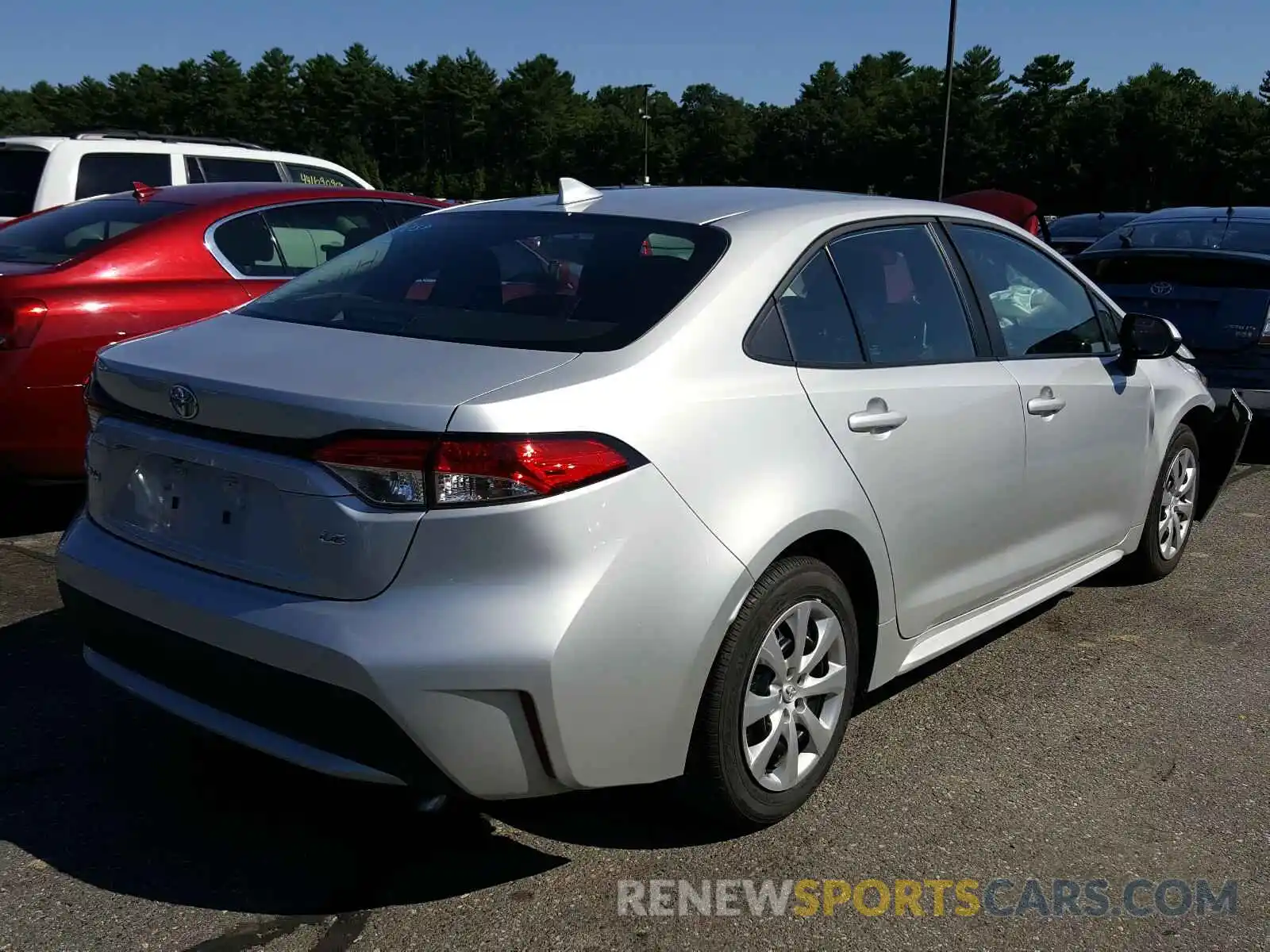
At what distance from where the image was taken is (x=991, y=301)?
12.9ft

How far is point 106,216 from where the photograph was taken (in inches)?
235

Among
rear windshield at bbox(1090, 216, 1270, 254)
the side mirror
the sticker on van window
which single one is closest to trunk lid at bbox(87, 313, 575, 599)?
the side mirror

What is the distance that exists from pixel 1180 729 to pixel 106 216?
5.16 m

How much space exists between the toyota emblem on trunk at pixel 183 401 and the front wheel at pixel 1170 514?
146 inches

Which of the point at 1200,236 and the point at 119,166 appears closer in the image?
the point at 1200,236

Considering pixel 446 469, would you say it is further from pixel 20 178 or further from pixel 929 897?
pixel 20 178

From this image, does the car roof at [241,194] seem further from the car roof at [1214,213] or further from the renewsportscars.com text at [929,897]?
the car roof at [1214,213]

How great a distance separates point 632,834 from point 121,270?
3.61 metres

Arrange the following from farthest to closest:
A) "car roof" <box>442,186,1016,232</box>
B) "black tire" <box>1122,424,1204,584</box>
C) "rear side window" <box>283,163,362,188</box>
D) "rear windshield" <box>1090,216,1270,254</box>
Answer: "rear side window" <box>283,163,362,188</box> → "rear windshield" <box>1090,216,1270,254</box> → "black tire" <box>1122,424,1204,584</box> → "car roof" <box>442,186,1016,232</box>

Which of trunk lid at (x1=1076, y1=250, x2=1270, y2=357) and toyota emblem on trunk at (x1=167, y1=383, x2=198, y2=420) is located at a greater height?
toyota emblem on trunk at (x1=167, y1=383, x2=198, y2=420)

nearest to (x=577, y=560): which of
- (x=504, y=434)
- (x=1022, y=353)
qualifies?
(x=504, y=434)

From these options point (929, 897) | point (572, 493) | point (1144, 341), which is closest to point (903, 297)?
point (1144, 341)

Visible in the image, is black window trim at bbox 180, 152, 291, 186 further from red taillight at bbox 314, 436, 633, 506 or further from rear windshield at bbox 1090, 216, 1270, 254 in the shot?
red taillight at bbox 314, 436, 633, 506

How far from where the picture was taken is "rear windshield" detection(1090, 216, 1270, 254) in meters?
8.66
